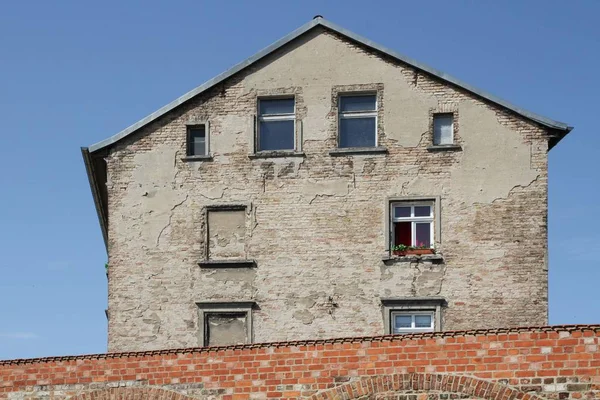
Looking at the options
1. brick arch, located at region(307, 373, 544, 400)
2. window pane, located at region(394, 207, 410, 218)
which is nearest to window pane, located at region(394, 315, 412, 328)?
window pane, located at region(394, 207, 410, 218)

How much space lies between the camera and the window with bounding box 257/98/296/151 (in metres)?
24.6

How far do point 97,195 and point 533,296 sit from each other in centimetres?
1140

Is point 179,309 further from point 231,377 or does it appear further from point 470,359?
point 470,359

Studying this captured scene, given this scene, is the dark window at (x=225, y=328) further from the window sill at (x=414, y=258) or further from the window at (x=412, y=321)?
the window sill at (x=414, y=258)

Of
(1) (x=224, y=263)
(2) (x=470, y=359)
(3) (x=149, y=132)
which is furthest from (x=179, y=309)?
(2) (x=470, y=359)

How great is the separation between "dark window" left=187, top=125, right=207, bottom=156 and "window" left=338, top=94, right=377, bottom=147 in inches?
127

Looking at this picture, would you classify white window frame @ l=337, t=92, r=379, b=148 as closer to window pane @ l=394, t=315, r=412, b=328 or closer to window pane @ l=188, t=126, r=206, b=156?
window pane @ l=188, t=126, r=206, b=156

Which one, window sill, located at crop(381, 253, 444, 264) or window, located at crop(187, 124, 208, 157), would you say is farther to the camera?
window, located at crop(187, 124, 208, 157)

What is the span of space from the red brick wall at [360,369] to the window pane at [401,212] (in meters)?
8.80

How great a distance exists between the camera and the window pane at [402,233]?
23.8m

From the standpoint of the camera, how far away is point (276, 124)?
2470 cm

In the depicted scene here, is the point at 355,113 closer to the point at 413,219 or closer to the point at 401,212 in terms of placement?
the point at 401,212

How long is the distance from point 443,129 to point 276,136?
3855 mm

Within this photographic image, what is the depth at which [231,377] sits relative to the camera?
621 inches
